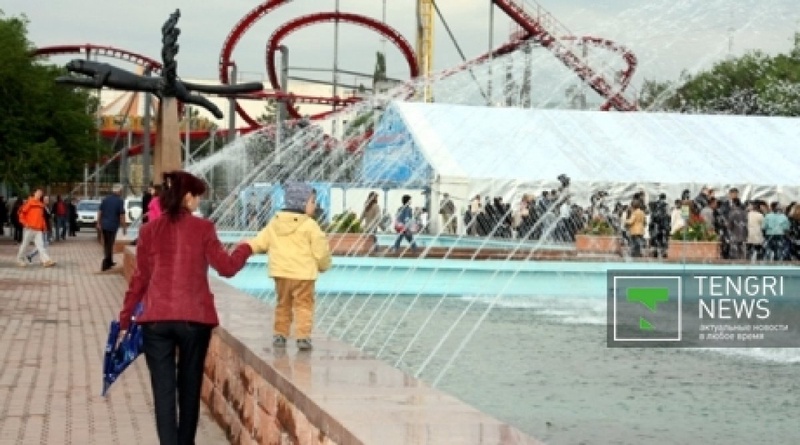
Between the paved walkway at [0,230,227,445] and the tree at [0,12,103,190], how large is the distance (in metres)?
21.9

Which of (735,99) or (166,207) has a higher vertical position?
(735,99)

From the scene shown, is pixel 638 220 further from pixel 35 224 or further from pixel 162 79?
pixel 35 224

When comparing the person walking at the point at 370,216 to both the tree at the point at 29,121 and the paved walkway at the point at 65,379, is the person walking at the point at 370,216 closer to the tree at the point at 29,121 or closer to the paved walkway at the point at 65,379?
the paved walkway at the point at 65,379

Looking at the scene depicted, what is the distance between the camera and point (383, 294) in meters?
21.0

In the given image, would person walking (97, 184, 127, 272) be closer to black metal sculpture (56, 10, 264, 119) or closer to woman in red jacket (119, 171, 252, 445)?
black metal sculpture (56, 10, 264, 119)

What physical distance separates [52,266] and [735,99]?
98.7 ft

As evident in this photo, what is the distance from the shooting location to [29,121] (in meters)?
42.9

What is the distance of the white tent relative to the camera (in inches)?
1263

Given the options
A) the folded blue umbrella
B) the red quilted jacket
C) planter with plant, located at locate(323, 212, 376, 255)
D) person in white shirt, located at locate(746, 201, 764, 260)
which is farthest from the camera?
planter with plant, located at locate(323, 212, 376, 255)

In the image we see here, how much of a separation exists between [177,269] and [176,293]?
0.39ft

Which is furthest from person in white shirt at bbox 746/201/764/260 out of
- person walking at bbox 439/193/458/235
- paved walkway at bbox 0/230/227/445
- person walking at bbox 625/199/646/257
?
paved walkway at bbox 0/230/227/445

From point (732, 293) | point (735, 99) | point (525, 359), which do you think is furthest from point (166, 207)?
point (735, 99)

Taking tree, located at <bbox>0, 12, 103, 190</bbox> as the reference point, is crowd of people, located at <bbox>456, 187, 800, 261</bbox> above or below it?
below

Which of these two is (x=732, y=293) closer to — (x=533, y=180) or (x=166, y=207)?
(x=166, y=207)
